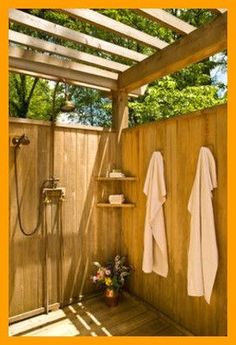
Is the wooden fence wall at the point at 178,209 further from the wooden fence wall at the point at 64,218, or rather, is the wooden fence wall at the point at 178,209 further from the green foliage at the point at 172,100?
the green foliage at the point at 172,100

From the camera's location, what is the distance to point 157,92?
5.53 meters

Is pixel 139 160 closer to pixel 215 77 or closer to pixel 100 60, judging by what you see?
pixel 100 60

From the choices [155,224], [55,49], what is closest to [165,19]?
[55,49]

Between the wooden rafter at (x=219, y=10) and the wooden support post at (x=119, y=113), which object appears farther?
the wooden support post at (x=119, y=113)

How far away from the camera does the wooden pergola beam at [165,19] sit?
6.58ft

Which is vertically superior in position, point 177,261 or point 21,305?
point 177,261

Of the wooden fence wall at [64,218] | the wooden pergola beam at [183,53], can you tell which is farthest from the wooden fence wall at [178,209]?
the wooden pergola beam at [183,53]

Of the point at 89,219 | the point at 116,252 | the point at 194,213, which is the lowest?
the point at 116,252

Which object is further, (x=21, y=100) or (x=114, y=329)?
(x=21, y=100)

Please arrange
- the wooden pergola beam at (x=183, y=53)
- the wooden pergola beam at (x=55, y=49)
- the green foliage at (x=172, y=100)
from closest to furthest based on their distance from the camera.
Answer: the wooden pergola beam at (x=183, y=53) < the wooden pergola beam at (x=55, y=49) < the green foliage at (x=172, y=100)

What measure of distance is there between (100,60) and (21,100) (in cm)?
523

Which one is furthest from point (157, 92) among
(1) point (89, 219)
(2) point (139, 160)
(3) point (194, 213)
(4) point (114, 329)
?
(4) point (114, 329)

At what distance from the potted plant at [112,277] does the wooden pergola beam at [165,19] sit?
2280 mm

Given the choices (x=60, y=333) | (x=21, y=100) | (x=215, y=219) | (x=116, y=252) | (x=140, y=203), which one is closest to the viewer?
(x=215, y=219)
